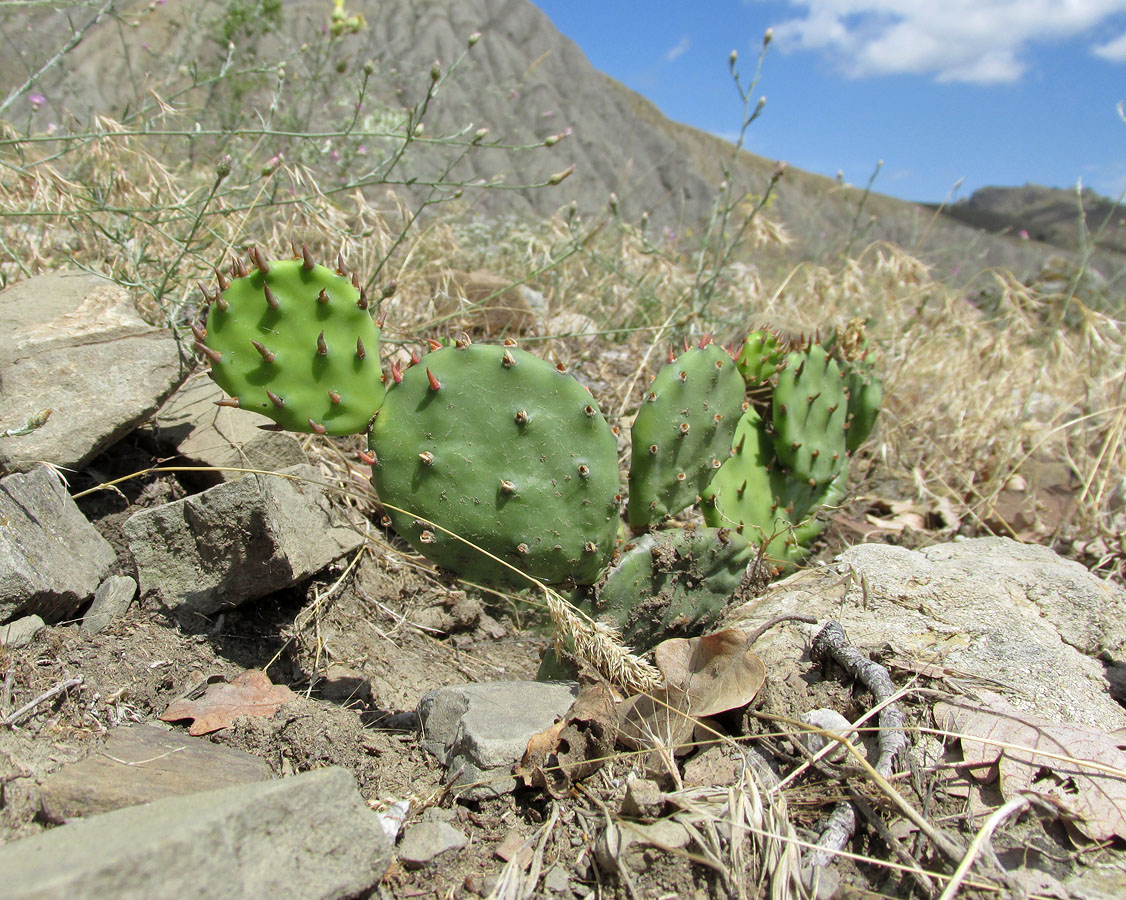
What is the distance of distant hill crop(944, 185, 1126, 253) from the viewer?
20938 millimetres

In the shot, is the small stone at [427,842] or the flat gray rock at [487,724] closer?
the small stone at [427,842]

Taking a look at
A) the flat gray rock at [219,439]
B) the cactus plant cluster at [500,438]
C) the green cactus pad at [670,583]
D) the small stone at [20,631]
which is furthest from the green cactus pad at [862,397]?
the small stone at [20,631]

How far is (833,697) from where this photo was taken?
1598 mm

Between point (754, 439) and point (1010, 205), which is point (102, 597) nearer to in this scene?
point (754, 439)

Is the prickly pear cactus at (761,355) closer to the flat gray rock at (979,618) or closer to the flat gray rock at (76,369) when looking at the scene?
the flat gray rock at (979,618)

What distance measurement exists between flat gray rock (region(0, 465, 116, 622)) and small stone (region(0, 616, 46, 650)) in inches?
0.9

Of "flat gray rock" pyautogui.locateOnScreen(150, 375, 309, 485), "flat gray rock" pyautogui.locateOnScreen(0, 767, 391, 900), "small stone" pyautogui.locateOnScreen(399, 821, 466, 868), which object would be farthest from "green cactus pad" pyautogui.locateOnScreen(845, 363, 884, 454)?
"flat gray rock" pyautogui.locateOnScreen(0, 767, 391, 900)

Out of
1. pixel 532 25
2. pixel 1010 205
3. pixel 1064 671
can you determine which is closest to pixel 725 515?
pixel 1064 671

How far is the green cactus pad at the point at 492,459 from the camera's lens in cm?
162

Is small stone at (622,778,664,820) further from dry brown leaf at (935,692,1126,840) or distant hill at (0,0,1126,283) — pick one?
distant hill at (0,0,1126,283)

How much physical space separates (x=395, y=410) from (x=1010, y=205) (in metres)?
41.2

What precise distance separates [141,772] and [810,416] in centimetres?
207

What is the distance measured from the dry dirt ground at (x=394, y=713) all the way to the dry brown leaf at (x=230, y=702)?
0.04 meters

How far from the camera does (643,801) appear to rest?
4.22 ft
